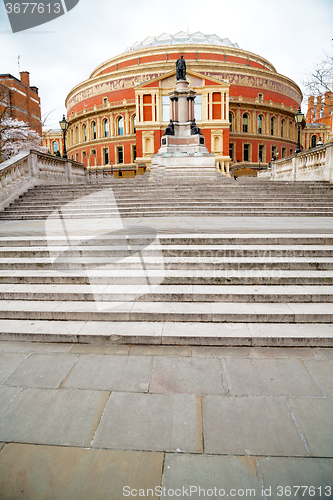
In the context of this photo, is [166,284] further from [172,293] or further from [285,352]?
[285,352]

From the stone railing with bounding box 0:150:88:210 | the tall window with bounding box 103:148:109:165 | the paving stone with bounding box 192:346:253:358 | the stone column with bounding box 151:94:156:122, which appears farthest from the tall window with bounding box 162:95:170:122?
the paving stone with bounding box 192:346:253:358

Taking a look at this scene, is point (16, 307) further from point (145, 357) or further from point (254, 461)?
point (254, 461)

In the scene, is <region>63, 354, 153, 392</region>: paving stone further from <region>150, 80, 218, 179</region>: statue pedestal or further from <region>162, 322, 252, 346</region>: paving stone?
<region>150, 80, 218, 179</region>: statue pedestal

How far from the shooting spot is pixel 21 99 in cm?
4478

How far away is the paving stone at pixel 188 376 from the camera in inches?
129

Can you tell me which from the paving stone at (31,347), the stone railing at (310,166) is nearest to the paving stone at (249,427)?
the paving stone at (31,347)

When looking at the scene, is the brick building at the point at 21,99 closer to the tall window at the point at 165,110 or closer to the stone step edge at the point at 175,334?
the tall window at the point at 165,110

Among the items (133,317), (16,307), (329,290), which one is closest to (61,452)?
(133,317)

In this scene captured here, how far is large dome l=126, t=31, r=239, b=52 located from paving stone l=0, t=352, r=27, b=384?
222 feet

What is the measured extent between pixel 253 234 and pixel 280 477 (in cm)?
528

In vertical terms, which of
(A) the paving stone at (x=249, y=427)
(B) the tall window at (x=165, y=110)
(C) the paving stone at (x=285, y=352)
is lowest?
(A) the paving stone at (x=249, y=427)

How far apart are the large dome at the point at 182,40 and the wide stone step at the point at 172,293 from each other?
66.2 meters

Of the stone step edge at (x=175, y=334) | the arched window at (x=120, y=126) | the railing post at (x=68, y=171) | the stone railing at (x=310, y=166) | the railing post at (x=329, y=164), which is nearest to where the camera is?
the stone step edge at (x=175, y=334)

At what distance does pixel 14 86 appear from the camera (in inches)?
1673
